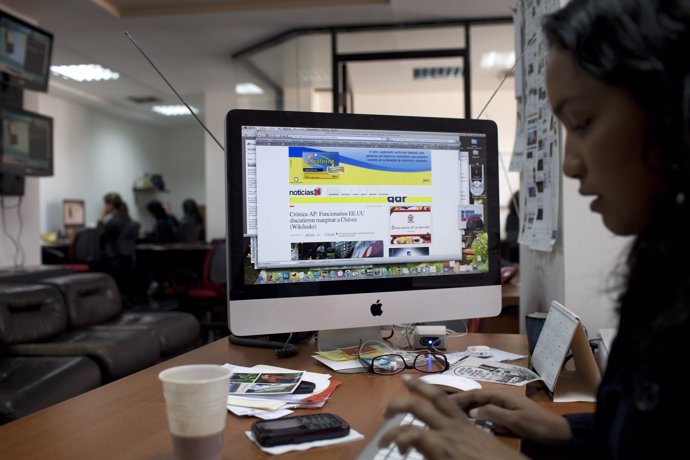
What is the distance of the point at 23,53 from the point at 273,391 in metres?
4.05

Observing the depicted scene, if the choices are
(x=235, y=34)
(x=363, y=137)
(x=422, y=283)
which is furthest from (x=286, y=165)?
(x=235, y=34)

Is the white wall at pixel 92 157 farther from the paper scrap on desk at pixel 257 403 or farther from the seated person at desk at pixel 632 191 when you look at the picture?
the seated person at desk at pixel 632 191

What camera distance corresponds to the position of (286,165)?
3.87 feet

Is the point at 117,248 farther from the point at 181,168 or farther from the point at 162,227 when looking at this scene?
the point at 181,168

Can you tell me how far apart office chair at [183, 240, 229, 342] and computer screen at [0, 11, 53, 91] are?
1.89 metres

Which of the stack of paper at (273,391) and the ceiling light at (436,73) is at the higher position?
the ceiling light at (436,73)

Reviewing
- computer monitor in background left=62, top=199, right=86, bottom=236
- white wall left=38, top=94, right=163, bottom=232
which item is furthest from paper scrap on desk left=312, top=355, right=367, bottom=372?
computer monitor in background left=62, top=199, right=86, bottom=236

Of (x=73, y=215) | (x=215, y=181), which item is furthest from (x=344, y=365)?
(x=73, y=215)

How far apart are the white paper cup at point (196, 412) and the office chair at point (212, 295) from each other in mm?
4131

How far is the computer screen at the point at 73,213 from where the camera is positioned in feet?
27.2

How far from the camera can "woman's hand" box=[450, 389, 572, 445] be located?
31.2 inches

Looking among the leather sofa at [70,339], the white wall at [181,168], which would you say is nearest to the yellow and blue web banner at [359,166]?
the leather sofa at [70,339]

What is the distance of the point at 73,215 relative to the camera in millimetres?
8438

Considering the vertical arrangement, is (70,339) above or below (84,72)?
below
